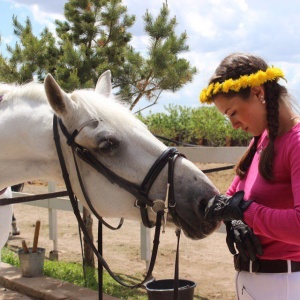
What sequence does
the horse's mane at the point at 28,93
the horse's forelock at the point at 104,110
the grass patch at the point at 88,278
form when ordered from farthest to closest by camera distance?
the grass patch at the point at 88,278
the horse's mane at the point at 28,93
the horse's forelock at the point at 104,110

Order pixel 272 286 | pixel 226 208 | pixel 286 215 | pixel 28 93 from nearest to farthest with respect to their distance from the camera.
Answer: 1. pixel 286 215
2. pixel 226 208
3. pixel 272 286
4. pixel 28 93

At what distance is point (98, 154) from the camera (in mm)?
2328

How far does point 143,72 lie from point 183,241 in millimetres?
2960

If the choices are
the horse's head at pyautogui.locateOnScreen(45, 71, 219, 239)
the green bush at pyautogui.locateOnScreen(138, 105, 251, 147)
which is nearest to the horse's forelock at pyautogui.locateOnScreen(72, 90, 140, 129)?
the horse's head at pyautogui.locateOnScreen(45, 71, 219, 239)

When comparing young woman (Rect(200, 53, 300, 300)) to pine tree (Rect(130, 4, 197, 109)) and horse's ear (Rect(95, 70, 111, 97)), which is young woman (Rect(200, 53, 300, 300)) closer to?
horse's ear (Rect(95, 70, 111, 97))

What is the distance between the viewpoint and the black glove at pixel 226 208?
76.0 inches

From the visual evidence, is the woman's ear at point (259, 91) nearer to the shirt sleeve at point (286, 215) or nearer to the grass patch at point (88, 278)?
the shirt sleeve at point (286, 215)

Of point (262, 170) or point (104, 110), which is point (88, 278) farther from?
point (262, 170)

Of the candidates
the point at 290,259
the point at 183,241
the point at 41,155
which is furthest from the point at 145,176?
the point at 183,241

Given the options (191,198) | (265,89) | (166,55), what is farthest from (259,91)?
(166,55)

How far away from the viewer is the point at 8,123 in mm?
2484

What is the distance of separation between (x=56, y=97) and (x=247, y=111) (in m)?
0.90

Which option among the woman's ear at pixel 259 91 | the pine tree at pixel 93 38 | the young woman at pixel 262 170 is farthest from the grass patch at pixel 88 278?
the woman's ear at pixel 259 91

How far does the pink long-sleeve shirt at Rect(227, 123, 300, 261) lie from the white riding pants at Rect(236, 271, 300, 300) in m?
0.08
